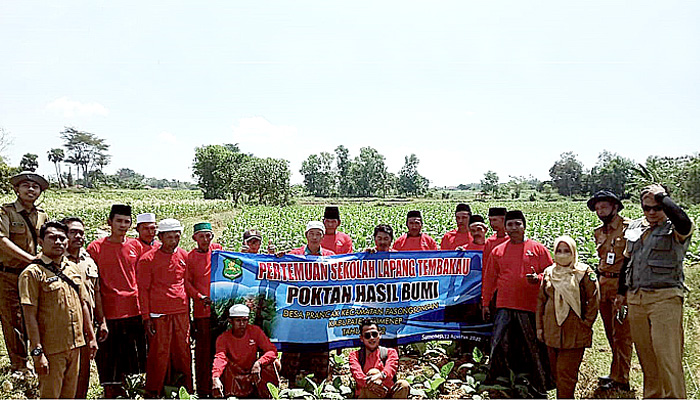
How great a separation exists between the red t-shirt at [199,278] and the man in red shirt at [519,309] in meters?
2.97

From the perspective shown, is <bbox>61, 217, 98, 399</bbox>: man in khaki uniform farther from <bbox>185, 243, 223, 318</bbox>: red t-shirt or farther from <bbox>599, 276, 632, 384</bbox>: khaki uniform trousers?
<bbox>599, 276, 632, 384</bbox>: khaki uniform trousers

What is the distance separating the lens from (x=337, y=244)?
21.7ft

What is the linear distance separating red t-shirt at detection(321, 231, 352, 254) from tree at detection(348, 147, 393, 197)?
79.7 metres

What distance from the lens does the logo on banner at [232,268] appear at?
5.04 m

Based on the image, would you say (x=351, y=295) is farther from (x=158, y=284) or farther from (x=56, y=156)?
(x=56, y=156)

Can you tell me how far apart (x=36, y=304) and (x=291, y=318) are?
2315 millimetres

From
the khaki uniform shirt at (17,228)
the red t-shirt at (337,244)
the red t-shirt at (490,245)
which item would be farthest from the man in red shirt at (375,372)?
the khaki uniform shirt at (17,228)

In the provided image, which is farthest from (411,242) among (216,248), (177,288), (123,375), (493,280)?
(123,375)

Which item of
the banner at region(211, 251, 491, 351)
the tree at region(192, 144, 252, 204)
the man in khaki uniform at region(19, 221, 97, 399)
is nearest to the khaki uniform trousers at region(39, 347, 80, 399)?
the man in khaki uniform at region(19, 221, 97, 399)

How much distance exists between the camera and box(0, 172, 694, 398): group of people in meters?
4.05

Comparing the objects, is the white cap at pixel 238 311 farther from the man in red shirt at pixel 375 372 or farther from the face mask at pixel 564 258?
the face mask at pixel 564 258

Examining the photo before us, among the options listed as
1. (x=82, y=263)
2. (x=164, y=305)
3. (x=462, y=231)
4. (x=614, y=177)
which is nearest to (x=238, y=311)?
(x=164, y=305)

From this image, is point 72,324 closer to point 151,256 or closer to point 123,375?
point 151,256

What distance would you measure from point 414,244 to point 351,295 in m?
1.35
